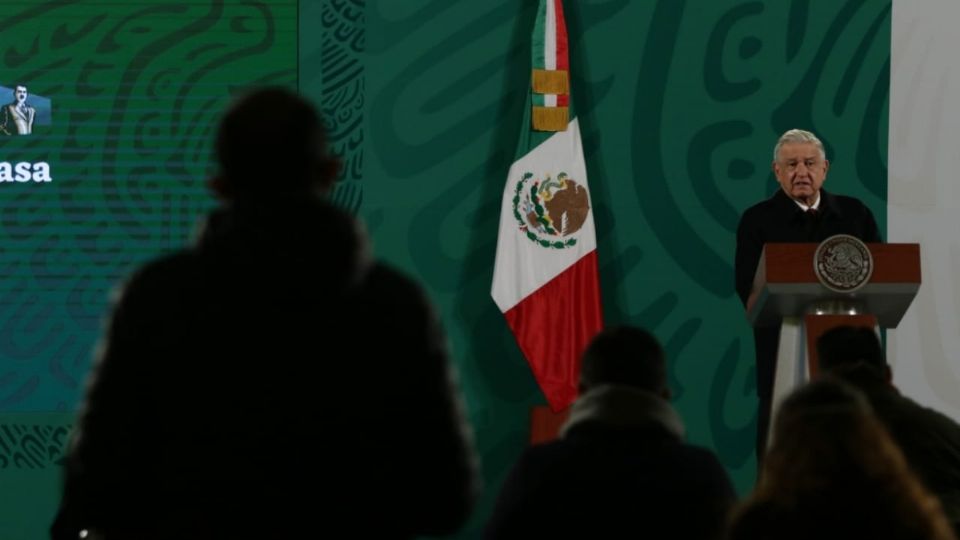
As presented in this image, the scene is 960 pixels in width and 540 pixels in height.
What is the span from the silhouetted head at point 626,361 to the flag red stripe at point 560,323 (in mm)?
4279

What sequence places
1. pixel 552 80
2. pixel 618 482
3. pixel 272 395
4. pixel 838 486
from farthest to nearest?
pixel 552 80 < pixel 618 482 < pixel 838 486 < pixel 272 395

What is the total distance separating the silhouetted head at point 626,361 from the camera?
2938 millimetres

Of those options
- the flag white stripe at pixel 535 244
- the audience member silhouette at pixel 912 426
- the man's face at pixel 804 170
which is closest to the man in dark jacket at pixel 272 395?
the audience member silhouette at pixel 912 426

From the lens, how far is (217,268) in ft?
7.00

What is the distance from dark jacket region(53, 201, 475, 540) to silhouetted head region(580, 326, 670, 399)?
848mm

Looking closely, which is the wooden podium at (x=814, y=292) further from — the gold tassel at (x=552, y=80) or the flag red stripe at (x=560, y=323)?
the gold tassel at (x=552, y=80)

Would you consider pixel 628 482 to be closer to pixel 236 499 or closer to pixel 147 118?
pixel 236 499

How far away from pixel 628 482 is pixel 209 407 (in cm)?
98

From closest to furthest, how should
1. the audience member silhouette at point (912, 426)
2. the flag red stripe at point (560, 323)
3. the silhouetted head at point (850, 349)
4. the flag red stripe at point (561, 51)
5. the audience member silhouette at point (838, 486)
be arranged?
the audience member silhouette at point (838, 486) → the audience member silhouette at point (912, 426) → the silhouetted head at point (850, 349) → the flag red stripe at point (560, 323) → the flag red stripe at point (561, 51)

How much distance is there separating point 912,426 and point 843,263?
1239 millimetres

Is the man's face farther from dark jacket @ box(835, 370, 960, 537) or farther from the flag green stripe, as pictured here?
dark jacket @ box(835, 370, 960, 537)

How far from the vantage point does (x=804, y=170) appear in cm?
578

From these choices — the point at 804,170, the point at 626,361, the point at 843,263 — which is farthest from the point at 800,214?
the point at 626,361

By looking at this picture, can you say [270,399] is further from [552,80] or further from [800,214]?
[552,80]
